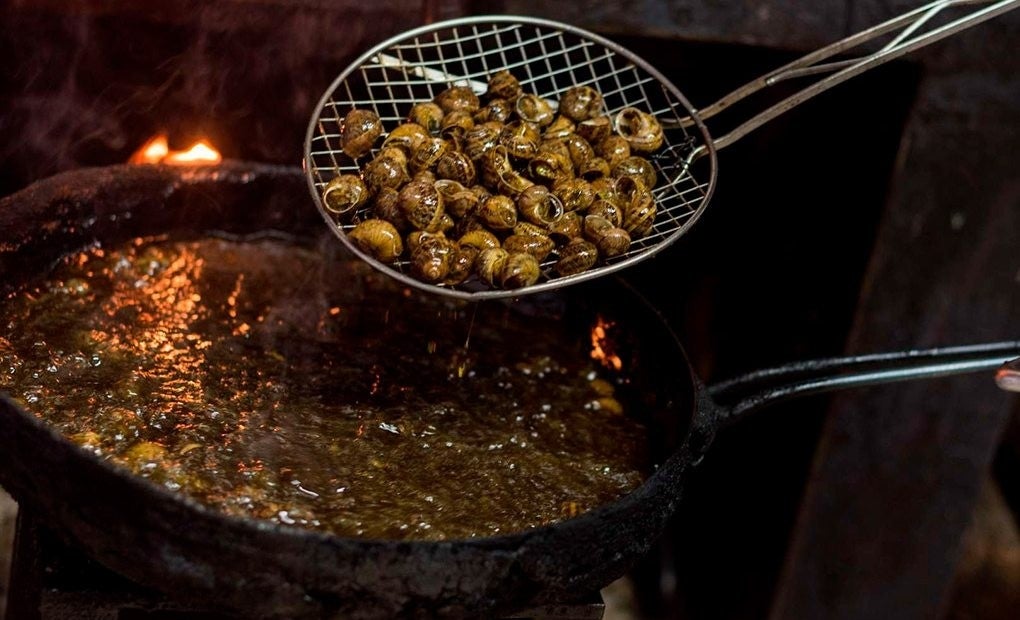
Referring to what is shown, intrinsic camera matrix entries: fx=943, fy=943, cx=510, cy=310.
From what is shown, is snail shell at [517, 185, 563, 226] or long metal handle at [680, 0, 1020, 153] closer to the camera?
long metal handle at [680, 0, 1020, 153]

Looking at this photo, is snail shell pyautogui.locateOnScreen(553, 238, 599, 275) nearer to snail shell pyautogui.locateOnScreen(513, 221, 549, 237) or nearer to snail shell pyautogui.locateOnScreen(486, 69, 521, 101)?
snail shell pyautogui.locateOnScreen(513, 221, 549, 237)

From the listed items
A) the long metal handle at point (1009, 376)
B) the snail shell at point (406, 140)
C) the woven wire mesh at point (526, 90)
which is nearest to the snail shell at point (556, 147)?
the woven wire mesh at point (526, 90)

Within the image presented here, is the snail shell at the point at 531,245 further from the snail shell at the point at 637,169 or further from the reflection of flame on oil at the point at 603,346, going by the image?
the reflection of flame on oil at the point at 603,346

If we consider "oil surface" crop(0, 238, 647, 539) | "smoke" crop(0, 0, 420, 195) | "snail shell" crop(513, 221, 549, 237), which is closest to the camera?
"oil surface" crop(0, 238, 647, 539)

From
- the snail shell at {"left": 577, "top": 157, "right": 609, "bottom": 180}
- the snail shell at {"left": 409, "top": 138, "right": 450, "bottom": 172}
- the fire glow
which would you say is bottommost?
the snail shell at {"left": 577, "top": 157, "right": 609, "bottom": 180}

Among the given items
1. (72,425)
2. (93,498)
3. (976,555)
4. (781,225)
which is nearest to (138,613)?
(72,425)

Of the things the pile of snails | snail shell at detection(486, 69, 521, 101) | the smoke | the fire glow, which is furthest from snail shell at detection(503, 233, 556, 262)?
the fire glow
